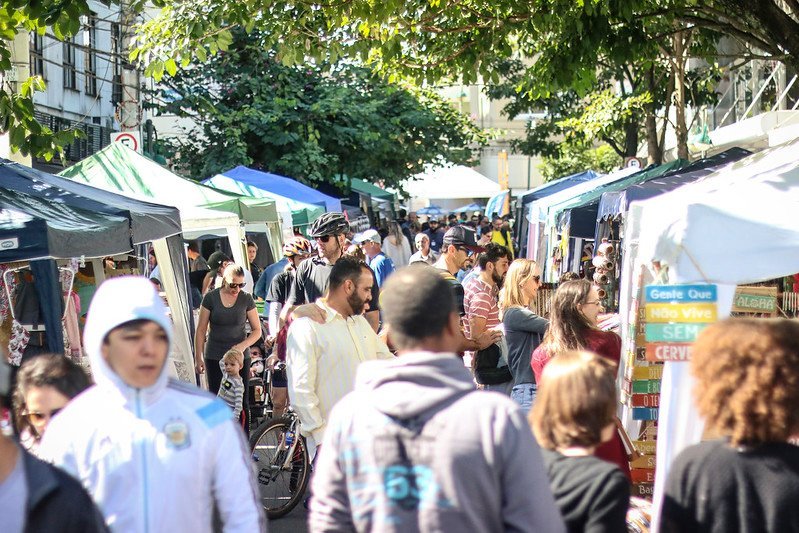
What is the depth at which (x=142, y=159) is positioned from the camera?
15.8 m

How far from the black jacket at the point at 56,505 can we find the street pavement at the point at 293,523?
5221mm

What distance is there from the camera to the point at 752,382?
10.8 feet

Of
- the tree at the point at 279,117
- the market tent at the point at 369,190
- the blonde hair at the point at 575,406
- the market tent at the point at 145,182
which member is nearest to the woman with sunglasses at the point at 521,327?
the blonde hair at the point at 575,406

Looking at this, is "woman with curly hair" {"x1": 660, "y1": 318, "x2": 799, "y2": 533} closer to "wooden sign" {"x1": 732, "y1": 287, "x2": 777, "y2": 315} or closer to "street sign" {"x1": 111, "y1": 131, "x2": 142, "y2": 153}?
"wooden sign" {"x1": 732, "y1": 287, "x2": 777, "y2": 315}

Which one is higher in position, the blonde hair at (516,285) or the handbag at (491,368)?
the blonde hair at (516,285)

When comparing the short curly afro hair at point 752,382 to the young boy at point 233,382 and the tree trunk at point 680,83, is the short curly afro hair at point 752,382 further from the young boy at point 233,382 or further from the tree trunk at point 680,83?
the tree trunk at point 680,83

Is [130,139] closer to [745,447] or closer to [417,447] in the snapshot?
[417,447]

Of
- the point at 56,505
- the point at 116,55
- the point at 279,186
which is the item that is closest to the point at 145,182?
the point at 116,55

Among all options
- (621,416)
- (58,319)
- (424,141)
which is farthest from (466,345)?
(424,141)

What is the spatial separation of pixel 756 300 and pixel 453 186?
3487 cm

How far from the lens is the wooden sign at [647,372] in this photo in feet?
24.7

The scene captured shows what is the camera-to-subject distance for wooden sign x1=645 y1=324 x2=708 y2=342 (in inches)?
225

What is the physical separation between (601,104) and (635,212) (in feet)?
53.7

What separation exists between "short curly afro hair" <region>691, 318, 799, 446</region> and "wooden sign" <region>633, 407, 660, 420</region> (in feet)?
13.7
